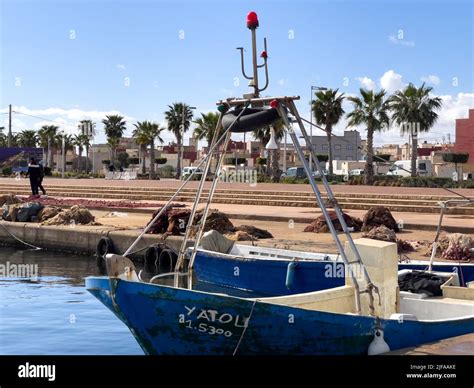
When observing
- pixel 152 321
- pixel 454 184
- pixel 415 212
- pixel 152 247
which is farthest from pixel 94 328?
pixel 454 184

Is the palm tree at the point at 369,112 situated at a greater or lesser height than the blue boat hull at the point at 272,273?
greater

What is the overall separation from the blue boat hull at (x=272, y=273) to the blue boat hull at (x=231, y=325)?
11.5 ft

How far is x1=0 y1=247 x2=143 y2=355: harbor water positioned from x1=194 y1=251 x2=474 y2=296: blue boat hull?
6.64ft

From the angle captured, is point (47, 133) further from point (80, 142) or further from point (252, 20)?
point (252, 20)

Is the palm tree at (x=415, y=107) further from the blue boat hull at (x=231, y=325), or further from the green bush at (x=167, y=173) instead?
the blue boat hull at (x=231, y=325)

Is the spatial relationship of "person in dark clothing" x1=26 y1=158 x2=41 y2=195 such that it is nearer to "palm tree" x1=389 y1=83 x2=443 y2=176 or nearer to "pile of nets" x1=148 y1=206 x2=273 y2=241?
"pile of nets" x1=148 y1=206 x2=273 y2=241

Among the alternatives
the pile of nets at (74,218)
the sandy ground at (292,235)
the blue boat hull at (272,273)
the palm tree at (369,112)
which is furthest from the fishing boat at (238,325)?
the palm tree at (369,112)

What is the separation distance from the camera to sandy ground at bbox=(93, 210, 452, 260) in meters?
16.1

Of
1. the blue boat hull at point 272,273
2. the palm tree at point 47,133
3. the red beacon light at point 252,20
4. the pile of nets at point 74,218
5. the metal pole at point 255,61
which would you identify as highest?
the palm tree at point 47,133

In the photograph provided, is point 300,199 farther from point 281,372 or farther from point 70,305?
point 281,372

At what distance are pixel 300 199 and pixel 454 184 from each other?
17085 millimetres

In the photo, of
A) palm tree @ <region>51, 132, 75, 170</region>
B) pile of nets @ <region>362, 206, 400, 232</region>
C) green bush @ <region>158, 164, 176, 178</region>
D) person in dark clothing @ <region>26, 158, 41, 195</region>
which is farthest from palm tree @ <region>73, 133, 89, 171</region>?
pile of nets @ <region>362, 206, 400, 232</region>

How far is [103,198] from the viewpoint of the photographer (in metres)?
35.3

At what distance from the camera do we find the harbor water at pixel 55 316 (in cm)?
1063
